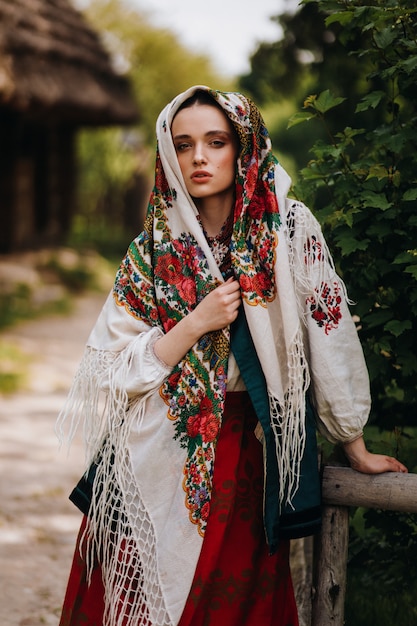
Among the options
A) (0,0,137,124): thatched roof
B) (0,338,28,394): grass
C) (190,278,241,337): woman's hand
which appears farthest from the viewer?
(0,0,137,124): thatched roof

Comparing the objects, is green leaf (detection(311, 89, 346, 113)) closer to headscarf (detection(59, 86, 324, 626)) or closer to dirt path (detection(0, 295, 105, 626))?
headscarf (detection(59, 86, 324, 626))

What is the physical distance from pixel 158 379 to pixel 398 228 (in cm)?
86

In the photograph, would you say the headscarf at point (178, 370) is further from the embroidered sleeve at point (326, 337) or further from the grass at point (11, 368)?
the grass at point (11, 368)

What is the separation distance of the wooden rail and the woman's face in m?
0.84

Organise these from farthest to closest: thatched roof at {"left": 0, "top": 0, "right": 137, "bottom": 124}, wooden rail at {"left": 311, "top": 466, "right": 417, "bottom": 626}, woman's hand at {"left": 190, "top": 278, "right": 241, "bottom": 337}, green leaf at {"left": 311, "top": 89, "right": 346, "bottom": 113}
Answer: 1. thatched roof at {"left": 0, "top": 0, "right": 137, "bottom": 124}
2. green leaf at {"left": 311, "top": 89, "right": 346, "bottom": 113}
3. wooden rail at {"left": 311, "top": 466, "right": 417, "bottom": 626}
4. woman's hand at {"left": 190, "top": 278, "right": 241, "bottom": 337}

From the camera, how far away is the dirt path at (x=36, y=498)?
3.12 m

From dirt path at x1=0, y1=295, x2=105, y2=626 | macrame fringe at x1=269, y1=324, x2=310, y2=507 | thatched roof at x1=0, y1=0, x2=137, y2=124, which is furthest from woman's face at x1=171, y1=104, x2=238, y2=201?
thatched roof at x1=0, y1=0, x2=137, y2=124

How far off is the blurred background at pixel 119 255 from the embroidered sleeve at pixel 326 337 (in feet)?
0.81

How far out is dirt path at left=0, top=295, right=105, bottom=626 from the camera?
3.12m

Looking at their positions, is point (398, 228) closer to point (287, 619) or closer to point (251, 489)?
point (251, 489)

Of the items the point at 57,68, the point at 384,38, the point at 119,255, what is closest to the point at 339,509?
the point at 384,38

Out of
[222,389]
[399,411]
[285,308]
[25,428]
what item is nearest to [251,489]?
[222,389]

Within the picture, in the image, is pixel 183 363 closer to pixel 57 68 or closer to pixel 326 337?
pixel 326 337

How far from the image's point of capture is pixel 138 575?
6.70 feet
